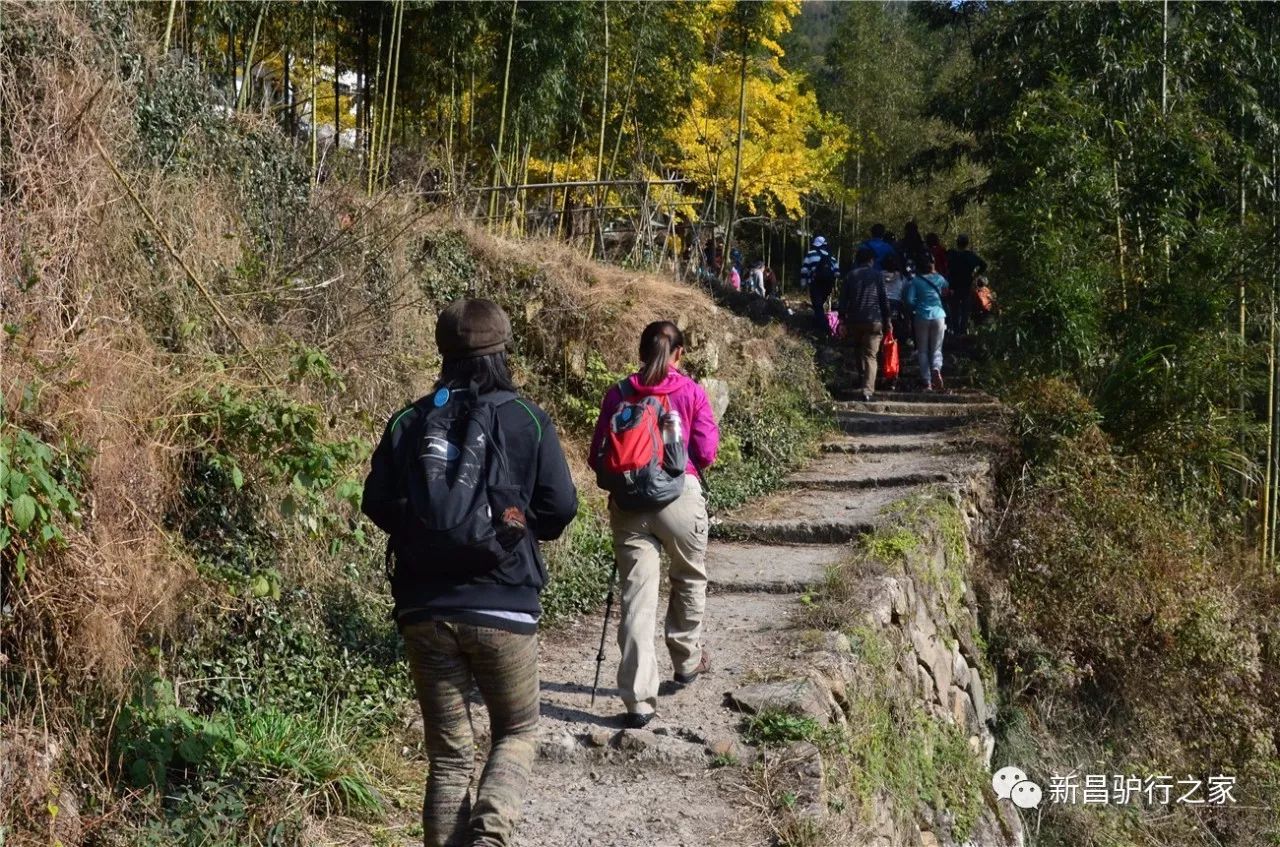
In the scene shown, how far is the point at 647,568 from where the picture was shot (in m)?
5.87

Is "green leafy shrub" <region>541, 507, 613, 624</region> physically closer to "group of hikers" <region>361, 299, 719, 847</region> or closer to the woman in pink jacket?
the woman in pink jacket

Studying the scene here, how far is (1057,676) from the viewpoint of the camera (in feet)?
33.4

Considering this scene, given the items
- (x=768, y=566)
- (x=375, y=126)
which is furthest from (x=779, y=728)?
(x=375, y=126)

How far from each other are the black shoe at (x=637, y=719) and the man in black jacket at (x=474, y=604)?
1.61 meters

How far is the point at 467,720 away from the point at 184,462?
2241 mm

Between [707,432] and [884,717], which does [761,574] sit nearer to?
[884,717]

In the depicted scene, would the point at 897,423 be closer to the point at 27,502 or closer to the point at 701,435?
the point at 701,435

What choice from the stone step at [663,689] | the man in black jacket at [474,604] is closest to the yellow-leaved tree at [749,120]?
the stone step at [663,689]

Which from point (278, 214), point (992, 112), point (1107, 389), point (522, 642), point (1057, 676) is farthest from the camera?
point (992, 112)

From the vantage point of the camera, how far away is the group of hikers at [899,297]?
14.4 meters

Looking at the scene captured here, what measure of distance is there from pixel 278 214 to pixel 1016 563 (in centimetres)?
643

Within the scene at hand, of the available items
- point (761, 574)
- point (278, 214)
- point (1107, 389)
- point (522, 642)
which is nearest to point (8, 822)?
point (522, 642)

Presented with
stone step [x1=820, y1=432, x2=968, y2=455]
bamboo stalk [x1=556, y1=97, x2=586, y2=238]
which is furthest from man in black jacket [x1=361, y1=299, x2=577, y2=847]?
stone step [x1=820, y1=432, x2=968, y2=455]

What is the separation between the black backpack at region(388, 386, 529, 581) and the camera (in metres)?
3.92
